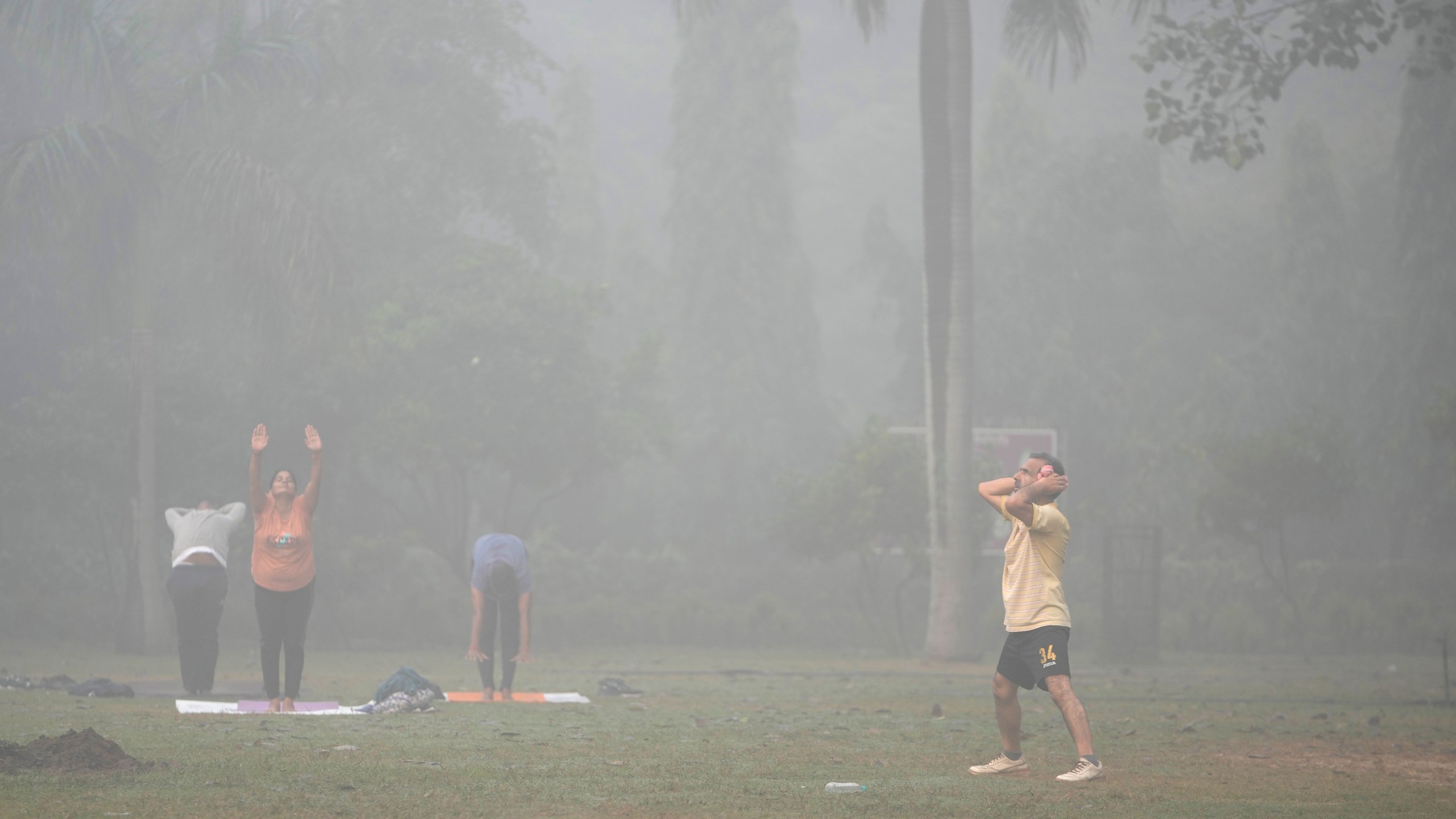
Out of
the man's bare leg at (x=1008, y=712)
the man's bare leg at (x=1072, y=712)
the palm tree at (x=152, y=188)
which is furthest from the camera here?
the palm tree at (x=152, y=188)

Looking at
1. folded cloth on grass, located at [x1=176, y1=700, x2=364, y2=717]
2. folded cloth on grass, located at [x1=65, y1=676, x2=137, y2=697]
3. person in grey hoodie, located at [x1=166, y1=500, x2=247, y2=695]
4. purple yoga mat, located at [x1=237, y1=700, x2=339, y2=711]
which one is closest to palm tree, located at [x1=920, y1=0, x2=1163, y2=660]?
person in grey hoodie, located at [x1=166, y1=500, x2=247, y2=695]

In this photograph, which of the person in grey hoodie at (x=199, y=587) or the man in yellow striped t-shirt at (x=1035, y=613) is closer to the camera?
the man in yellow striped t-shirt at (x=1035, y=613)

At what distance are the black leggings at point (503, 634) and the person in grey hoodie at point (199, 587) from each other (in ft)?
7.51

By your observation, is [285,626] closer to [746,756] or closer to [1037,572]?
[746,756]

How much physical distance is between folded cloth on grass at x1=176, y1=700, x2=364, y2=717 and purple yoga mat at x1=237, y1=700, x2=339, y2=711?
0.04 meters

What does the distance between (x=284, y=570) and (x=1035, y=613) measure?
20.2 feet

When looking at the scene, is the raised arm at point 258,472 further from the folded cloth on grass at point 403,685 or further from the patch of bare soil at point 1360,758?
the patch of bare soil at point 1360,758

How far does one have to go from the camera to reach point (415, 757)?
8055 mm

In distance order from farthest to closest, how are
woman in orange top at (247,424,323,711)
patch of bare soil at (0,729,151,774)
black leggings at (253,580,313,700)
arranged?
1. black leggings at (253,580,313,700)
2. woman in orange top at (247,424,323,711)
3. patch of bare soil at (0,729,151,774)

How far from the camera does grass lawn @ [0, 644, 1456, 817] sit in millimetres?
6582

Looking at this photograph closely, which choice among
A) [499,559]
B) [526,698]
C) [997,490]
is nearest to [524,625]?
[499,559]

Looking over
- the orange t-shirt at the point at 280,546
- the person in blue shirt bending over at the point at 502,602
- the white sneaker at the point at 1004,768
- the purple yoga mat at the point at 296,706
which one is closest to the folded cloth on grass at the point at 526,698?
the person in blue shirt bending over at the point at 502,602

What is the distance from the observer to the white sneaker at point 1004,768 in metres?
7.97

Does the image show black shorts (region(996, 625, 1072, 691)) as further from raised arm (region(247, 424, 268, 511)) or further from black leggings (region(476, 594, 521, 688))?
black leggings (region(476, 594, 521, 688))
